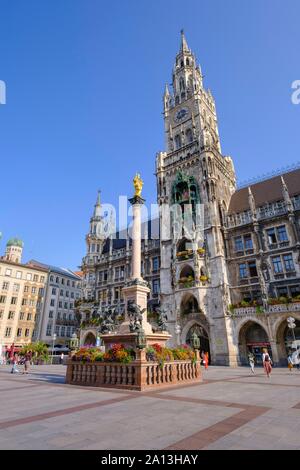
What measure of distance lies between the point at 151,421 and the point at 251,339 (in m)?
29.6

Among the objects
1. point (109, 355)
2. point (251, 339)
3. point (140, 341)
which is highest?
point (251, 339)

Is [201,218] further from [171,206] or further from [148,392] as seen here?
[148,392]

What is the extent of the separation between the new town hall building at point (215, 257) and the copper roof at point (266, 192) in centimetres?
17

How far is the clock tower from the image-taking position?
33.9m

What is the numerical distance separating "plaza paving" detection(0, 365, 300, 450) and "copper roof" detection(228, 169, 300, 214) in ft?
→ 101

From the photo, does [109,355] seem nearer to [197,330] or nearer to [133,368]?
[133,368]

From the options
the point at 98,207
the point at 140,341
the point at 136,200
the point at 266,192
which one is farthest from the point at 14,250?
the point at 140,341

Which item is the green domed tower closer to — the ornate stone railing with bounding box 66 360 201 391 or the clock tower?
the clock tower

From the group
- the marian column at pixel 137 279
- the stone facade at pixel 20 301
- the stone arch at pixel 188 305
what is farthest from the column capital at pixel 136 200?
the stone facade at pixel 20 301

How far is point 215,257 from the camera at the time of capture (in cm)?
3544
